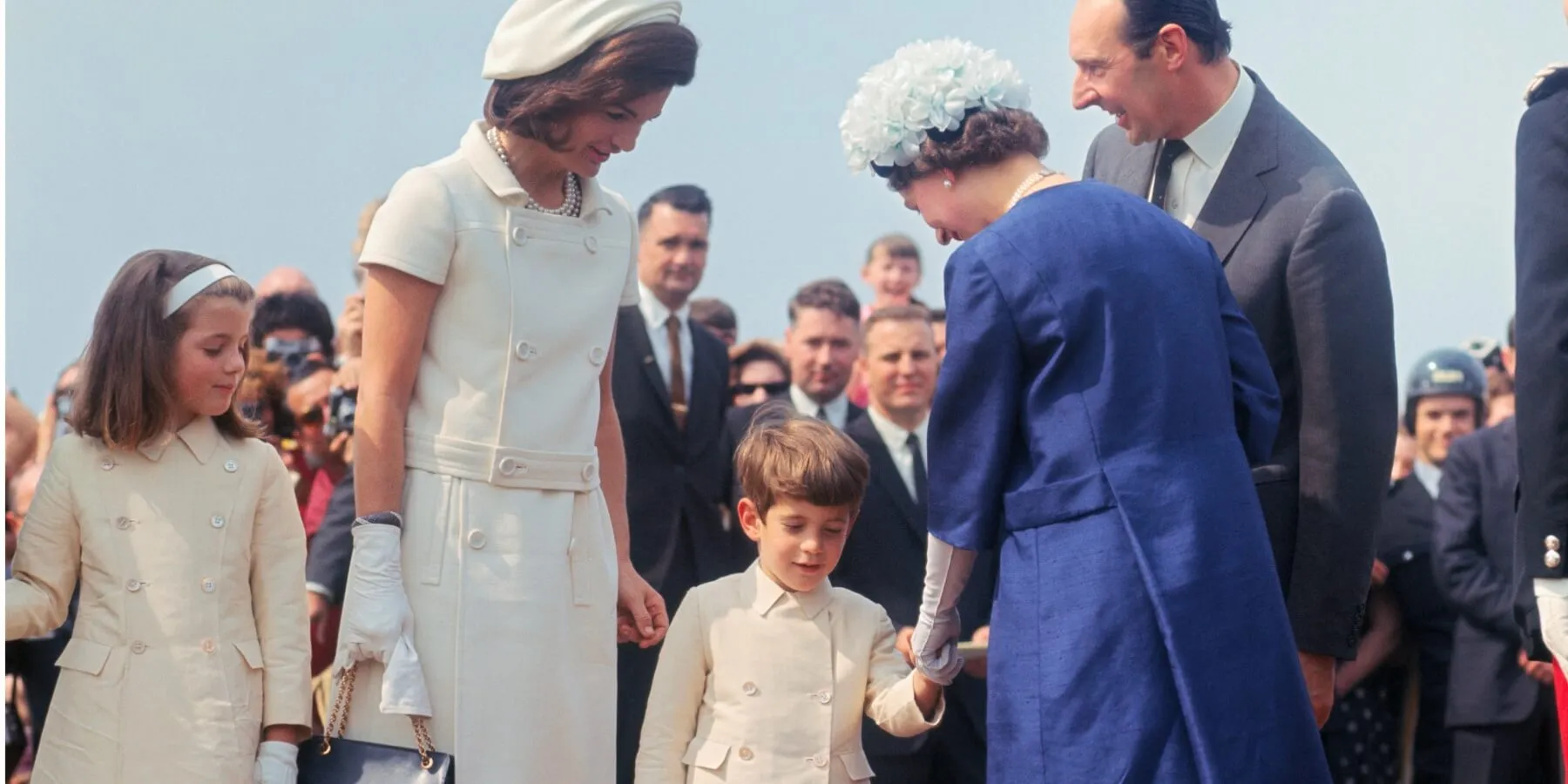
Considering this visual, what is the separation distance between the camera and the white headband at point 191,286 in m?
4.15

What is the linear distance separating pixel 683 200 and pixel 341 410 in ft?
5.71

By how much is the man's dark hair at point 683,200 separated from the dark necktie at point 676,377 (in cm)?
57

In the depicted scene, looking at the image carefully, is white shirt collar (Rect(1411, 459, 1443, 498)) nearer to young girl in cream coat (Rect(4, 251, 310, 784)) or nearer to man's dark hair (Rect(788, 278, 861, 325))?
man's dark hair (Rect(788, 278, 861, 325))

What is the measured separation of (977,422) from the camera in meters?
3.49

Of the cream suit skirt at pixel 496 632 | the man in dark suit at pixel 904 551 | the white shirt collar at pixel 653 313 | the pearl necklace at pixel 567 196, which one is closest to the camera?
the cream suit skirt at pixel 496 632

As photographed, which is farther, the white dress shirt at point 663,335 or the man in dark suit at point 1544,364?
the white dress shirt at point 663,335

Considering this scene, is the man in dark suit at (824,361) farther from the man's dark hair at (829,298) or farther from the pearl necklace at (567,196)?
the pearl necklace at (567,196)

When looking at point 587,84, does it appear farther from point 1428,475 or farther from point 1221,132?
point 1428,475

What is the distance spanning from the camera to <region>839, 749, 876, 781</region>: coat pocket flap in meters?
4.18

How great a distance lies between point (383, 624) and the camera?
3.49m

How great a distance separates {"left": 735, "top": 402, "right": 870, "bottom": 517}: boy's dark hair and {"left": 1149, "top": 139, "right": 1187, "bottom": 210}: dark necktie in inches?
34.2

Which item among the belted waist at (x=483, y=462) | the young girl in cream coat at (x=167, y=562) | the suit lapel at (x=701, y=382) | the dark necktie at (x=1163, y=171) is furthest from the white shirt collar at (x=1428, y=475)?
the young girl in cream coat at (x=167, y=562)

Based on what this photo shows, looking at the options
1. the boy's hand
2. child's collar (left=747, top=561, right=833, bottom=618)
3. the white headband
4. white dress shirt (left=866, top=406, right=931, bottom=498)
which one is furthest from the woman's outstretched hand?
white dress shirt (left=866, top=406, right=931, bottom=498)

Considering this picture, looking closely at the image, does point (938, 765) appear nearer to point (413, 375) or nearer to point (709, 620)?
point (709, 620)
